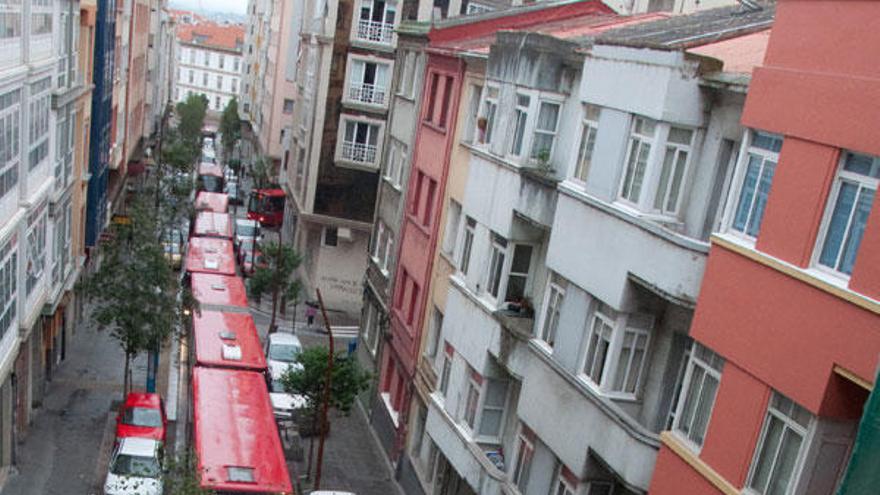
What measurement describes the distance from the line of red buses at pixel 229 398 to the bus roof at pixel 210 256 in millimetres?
116

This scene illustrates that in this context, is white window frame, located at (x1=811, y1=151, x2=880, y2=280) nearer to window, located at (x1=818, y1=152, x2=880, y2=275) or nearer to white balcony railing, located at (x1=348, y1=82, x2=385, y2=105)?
window, located at (x1=818, y1=152, x2=880, y2=275)

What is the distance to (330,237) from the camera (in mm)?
47875

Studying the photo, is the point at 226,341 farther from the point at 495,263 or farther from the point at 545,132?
the point at 545,132

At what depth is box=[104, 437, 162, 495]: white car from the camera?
77.5 feet

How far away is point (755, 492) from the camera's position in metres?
11.9

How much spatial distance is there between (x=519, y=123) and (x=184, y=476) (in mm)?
11585

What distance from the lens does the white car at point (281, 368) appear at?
30734mm

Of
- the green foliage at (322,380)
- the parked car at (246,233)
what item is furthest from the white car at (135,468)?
the parked car at (246,233)

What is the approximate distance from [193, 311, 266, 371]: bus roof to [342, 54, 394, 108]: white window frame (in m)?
16.1

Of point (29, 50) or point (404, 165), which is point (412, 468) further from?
point (29, 50)

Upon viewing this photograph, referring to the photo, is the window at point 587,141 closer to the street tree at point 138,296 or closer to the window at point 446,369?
the window at point 446,369

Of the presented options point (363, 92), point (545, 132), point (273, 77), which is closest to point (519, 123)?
point (545, 132)

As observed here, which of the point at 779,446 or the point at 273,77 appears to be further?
the point at 273,77

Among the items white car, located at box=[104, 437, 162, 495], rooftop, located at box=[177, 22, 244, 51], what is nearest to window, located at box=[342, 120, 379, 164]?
white car, located at box=[104, 437, 162, 495]
